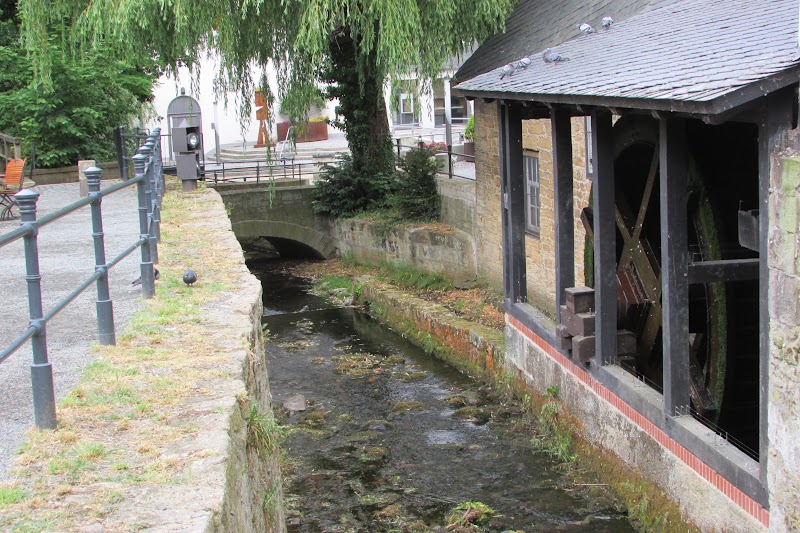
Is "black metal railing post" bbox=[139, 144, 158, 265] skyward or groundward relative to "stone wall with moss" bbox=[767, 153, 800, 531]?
→ skyward

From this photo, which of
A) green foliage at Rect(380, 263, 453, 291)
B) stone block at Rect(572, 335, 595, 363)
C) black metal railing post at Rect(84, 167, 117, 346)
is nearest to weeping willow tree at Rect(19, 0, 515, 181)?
green foliage at Rect(380, 263, 453, 291)

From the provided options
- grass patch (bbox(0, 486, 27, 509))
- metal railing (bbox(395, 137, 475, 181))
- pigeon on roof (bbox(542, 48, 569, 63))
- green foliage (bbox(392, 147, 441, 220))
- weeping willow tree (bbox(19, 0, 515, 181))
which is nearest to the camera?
grass patch (bbox(0, 486, 27, 509))

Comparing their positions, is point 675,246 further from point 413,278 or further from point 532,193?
point 413,278

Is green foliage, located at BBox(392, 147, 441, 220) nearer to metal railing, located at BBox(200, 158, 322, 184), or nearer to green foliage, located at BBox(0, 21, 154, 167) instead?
metal railing, located at BBox(200, 158, 322, 184)

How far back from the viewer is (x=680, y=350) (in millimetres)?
6875

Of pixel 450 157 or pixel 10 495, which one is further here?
pixel 450 157

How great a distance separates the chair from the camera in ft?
46.5

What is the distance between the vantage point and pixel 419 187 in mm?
18703

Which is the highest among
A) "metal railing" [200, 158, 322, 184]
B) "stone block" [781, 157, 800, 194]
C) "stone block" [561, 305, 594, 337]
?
"stone block" [781, 157, 800, 194]

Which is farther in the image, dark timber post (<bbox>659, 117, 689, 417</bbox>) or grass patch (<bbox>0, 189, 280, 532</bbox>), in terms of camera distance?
dark timber post (<bbox>659, 117, 689, 417</bbox>)

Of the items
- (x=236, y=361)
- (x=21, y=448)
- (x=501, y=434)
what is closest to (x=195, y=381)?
(x=236, y=361)

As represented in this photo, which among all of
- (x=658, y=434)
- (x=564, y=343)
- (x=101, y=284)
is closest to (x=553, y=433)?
(x=564, y=343)

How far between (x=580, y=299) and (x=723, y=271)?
182cm

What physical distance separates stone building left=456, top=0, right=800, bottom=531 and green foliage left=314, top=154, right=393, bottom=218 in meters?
8.10
